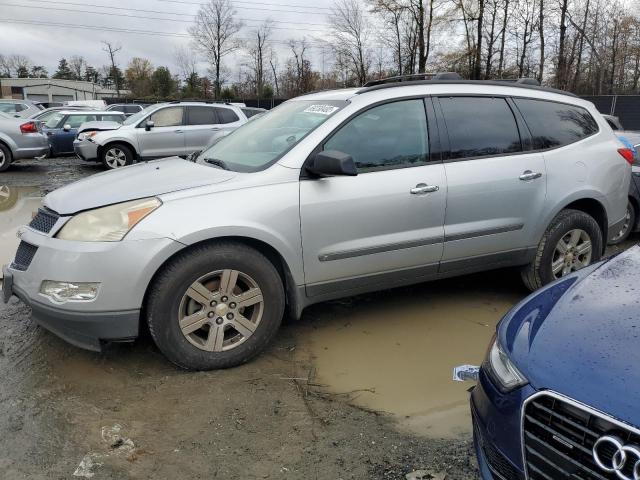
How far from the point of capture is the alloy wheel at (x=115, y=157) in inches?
521

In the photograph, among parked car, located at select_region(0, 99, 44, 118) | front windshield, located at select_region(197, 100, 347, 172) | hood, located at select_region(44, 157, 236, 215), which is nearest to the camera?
hood, located at select_region(44, 157, 236, 215)

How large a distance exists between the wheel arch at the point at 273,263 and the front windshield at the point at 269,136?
497mm

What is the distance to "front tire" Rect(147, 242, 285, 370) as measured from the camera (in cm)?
310

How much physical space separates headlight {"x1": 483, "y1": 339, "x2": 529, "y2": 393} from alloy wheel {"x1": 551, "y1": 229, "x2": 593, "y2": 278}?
2538mm

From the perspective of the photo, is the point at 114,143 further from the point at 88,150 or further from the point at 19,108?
the point at 19,108

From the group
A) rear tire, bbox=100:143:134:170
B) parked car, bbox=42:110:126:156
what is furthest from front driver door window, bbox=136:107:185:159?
parked car, bbox=42:110:126:156

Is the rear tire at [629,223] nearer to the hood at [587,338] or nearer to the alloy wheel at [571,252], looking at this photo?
the alloy wheel at [571,252]

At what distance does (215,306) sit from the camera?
324 centimetres

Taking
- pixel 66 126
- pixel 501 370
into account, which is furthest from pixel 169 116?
pixel 501 370

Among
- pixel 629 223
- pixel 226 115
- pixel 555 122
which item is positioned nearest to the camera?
pixel 555 122

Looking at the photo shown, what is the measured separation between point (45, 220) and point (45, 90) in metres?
90.9

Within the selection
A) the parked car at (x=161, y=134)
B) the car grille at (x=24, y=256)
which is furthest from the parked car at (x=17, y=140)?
the car grille at (x=24, y=256)

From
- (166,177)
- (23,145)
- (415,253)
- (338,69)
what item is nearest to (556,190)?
→ (415,253)

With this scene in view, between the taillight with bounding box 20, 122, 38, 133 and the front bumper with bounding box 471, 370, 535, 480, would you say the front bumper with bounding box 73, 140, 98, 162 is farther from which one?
the front bumper with bounding box 471, 370, 535, 480
